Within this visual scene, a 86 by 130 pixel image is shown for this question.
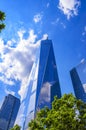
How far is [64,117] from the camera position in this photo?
18.3 meters

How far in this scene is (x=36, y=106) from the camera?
192 meters

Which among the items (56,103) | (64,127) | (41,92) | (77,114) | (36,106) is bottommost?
(64,127)

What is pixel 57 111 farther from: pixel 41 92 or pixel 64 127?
pixel 41 92

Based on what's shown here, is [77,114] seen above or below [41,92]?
below

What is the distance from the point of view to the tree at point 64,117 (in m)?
18.2

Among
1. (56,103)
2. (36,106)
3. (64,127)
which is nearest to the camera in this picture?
(64,127)

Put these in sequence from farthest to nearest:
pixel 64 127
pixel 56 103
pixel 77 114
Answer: pixel 56 103
pixel 77 114
pixel 64 127

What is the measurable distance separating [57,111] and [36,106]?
6909 inches

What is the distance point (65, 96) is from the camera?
20891 mm

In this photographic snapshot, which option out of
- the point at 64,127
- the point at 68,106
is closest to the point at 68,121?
the point at 64,127

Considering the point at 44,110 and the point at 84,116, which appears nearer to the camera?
the point at 84,116

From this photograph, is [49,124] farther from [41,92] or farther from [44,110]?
[41,92]

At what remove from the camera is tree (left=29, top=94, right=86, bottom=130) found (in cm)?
1825

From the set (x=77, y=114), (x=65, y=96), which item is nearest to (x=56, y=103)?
(x=65, y=96)
